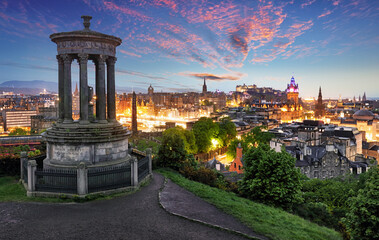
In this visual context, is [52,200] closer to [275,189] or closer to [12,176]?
[12,176]

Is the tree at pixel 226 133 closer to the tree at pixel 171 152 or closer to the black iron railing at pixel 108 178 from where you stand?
the tree at pixel 171 152

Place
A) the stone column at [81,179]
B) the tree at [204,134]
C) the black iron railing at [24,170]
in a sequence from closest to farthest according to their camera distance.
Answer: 1. the stone column at [81,179]
2. the black iron railing at [24,170]
3. the tree at [204,134]

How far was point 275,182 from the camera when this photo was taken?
19.2 m

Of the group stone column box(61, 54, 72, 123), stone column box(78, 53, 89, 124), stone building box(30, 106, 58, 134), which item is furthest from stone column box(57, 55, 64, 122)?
stone building box(30, 106, 58, 134)

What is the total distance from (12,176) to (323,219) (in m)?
22.6

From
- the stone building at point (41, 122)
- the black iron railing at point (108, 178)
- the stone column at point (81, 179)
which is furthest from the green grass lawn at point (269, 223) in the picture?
the stone building at point (41, 122)

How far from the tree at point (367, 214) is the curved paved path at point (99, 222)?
557cm

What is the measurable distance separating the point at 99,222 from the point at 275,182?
39.5 ft

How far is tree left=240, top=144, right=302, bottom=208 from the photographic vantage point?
18.9m

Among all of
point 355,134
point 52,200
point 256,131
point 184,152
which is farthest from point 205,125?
point 52,200

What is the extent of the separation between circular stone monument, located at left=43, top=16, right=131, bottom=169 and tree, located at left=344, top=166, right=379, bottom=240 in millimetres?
13266

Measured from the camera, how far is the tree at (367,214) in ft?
39.0

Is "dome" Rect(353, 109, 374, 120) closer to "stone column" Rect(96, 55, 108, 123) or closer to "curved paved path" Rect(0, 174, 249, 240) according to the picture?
"stone column" Rect(96, 55, 108, 123)

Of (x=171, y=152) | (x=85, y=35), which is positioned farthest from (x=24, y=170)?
(x=171, y=152)
